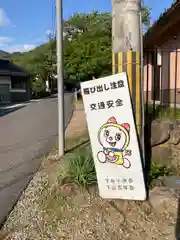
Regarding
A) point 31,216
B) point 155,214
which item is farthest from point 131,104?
point 31,216

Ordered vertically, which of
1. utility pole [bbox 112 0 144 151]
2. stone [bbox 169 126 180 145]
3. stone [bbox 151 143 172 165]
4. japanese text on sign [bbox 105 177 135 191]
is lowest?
japanese text on sign [bbox 105 177 135 191]

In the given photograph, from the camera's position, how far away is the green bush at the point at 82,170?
4324 mm

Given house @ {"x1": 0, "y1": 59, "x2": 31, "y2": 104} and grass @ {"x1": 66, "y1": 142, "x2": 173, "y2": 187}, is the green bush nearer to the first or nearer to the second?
grass @ {"x1": 66, "y1": 142, "x2": 173, "y2": 187}

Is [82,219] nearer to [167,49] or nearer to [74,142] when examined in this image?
[74,142]

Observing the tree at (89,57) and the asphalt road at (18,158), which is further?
the tree at (89,57)

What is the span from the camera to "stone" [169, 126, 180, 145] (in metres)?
4.87

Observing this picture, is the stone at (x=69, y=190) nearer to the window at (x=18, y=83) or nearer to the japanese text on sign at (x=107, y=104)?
the japanese text on sign at (x=107, y=104)

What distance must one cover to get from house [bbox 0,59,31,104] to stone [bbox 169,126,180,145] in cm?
3151

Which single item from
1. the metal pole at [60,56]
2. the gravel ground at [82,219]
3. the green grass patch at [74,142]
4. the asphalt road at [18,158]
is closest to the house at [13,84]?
the asphalt road at [18,158]

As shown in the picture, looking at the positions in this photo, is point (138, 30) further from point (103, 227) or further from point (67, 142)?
point (67, 142)

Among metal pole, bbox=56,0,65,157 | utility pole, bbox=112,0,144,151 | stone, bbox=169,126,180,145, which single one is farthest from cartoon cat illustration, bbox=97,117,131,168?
metal pole, bbox=56,0,65,157

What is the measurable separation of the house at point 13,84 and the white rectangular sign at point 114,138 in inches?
1255

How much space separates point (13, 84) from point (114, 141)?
116ft

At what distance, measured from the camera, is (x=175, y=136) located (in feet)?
16.0
